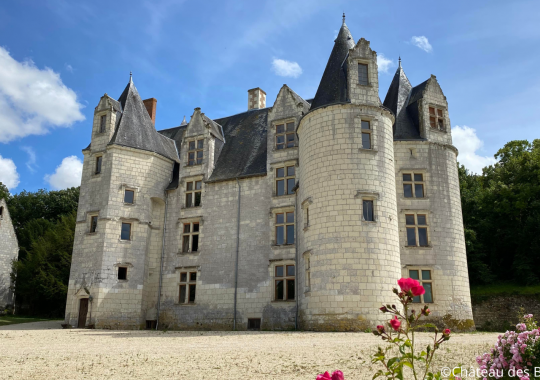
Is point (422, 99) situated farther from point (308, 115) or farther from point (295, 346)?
point (295, 346)

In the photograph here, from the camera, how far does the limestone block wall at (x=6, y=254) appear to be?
35.7 meters

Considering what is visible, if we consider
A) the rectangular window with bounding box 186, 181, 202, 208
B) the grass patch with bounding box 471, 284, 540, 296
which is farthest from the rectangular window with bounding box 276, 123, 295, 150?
the grass patch with bounding box 471, 284, 540, 296

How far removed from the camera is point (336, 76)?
19.5 meters

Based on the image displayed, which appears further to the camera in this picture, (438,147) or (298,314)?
(438,147)

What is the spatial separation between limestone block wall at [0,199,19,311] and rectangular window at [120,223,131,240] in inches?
753

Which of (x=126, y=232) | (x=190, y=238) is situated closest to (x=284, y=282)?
(x=190, y=238)

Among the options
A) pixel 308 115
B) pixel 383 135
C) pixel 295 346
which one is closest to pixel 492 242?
pixel 383 135

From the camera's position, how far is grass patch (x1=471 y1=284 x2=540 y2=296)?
23656mm

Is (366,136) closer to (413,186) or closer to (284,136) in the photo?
(413,186)

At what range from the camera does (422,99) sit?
2058cm

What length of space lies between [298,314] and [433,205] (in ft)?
23.1

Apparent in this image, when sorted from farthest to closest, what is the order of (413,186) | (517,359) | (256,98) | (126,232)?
(256,98)
(126,232)
(413,186)
(517,359)

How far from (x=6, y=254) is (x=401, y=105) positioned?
3134cm

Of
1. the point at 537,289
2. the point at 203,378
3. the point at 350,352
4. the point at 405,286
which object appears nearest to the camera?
the point at 405,286
